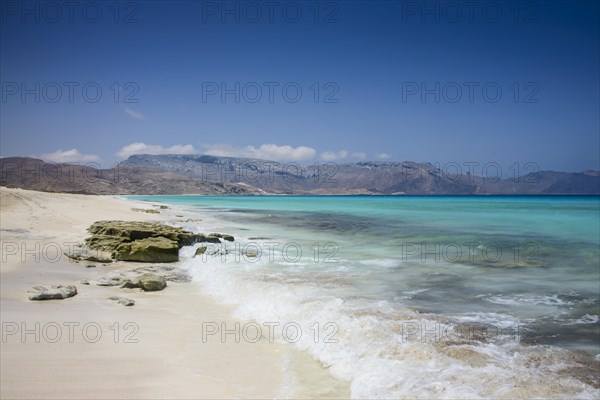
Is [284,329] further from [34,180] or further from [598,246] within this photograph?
[34,180]

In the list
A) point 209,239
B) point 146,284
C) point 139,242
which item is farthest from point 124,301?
point 209,239

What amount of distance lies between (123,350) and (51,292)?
352cm

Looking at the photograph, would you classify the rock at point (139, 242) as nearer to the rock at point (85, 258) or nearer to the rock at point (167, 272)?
the rock at point (85, 258)

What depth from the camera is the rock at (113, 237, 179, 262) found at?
42.8 ft

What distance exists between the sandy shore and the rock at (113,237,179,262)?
3.58 meters

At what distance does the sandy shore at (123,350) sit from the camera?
14.6 ft

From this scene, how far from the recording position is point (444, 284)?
10.6 meters

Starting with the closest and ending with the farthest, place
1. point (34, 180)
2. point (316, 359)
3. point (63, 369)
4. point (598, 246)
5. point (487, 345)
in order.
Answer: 1. point (63, 369)
2. point (316, 359)
3. point (487, 345)
4. point (598, 246)
5. point (34, 180)

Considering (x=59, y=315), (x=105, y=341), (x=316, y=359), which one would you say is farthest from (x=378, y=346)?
(x=59, y=315)

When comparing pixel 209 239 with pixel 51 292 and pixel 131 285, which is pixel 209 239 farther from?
pixel 51 292

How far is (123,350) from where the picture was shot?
17.9 feet

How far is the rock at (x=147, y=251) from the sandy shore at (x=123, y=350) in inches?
141

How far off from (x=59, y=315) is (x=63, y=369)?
8.00ft

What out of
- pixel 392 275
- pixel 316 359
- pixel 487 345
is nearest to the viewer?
pixel 316 359
